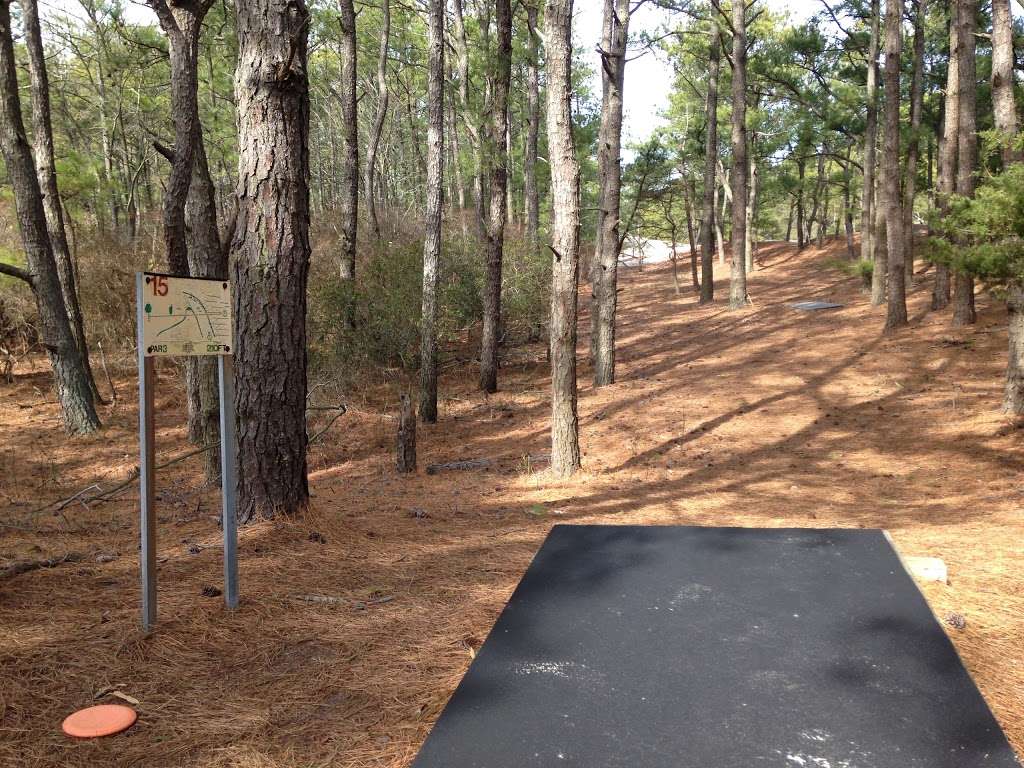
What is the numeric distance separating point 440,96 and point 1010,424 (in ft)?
28.3

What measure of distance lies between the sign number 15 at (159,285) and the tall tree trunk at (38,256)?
727cm

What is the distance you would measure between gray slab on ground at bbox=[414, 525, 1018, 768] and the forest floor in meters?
0.19

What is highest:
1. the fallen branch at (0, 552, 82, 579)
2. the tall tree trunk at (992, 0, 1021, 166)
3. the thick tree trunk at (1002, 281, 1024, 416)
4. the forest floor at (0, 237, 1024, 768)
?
the tall tree trunk at (992, 0, 1021, 166)

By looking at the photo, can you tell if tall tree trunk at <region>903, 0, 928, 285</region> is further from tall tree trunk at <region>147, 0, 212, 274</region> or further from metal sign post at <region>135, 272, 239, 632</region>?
metal sign post at <region>135, 272, 239, 632</region>

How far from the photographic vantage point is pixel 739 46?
55.6ft

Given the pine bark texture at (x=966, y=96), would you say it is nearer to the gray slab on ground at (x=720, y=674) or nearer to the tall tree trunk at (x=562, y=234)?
the tall tree trunk at (x=562, y=234)

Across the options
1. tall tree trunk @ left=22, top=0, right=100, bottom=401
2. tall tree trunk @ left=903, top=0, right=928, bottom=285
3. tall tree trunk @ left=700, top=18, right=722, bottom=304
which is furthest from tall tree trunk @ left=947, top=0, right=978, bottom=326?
tall tree trunk @ left=22, top=0, right=100, bottom=401

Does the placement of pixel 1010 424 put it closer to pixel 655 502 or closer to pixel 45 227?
pixel 655 502

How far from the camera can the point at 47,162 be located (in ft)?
36.9

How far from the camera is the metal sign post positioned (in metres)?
3.15

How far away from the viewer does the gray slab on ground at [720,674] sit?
2416mm

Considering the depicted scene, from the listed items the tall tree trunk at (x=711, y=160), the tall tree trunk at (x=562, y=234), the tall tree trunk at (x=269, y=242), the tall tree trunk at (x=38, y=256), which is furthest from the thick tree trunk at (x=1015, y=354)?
the tall tree trunk at (x=711, y=160)

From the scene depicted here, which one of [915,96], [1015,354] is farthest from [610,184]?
[915,96]

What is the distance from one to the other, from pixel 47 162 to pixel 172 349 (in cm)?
1034
